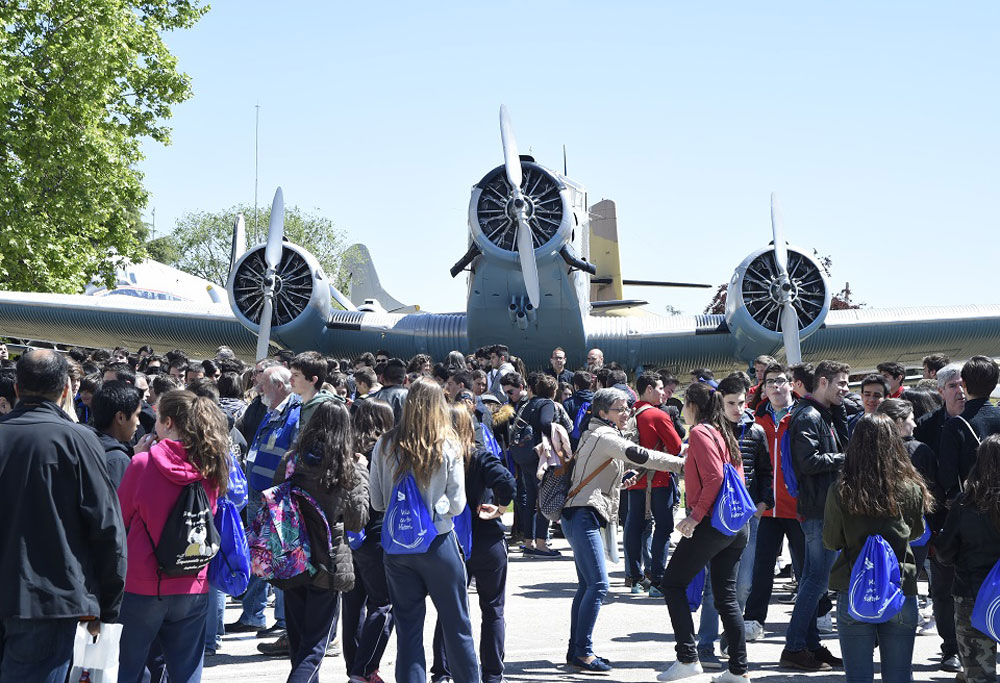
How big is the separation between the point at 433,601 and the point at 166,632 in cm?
124

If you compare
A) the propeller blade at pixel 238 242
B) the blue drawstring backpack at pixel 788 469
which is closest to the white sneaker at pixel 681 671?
Answer: the blue drawstring backpack at pixel 788 469

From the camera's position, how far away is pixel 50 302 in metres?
20.5

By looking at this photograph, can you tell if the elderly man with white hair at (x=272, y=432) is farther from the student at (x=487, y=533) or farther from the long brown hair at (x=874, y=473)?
the long brown hair at (x=874, y=473)

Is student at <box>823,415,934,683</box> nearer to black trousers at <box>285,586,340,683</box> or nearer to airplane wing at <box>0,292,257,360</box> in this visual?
black trousers at <box>285,586,340,683</box>

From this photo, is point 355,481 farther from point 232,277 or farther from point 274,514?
point 232,277

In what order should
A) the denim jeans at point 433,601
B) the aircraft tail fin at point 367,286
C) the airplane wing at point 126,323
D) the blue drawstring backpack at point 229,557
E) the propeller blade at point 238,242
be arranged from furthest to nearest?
the aircraft tail fin at point 367,286 → the airplane wing at point 126,323 → the propeller blade at point 238,242 → the denim jeans at point 433,601 → the blue drawstring backpack at point 229,557

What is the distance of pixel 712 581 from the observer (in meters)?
6.10

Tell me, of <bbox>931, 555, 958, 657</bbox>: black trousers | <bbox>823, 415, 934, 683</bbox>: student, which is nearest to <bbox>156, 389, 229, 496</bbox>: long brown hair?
<bbox>823, 415, 934, 683</bbox>: student


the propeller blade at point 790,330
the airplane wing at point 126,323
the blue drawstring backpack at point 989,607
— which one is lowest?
the blue drawstring backpack at point 989,607

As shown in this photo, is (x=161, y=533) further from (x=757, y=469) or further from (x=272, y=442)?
(x=757, y=469)

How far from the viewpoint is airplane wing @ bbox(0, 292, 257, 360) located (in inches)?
834

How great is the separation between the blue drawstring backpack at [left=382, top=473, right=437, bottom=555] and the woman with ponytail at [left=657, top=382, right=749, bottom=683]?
1.66 m

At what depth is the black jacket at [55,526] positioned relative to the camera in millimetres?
3715

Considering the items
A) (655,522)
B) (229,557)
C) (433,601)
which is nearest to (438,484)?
(433,601)
